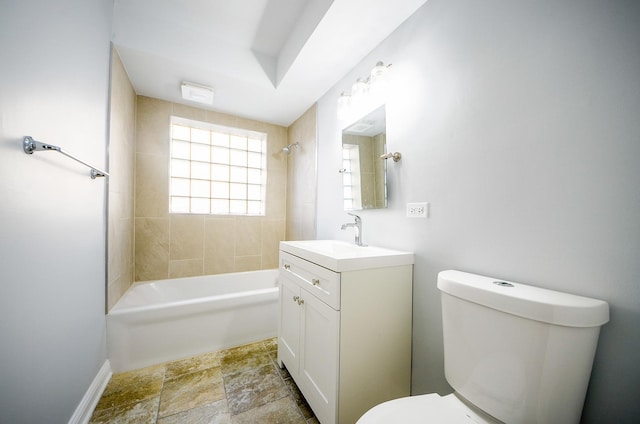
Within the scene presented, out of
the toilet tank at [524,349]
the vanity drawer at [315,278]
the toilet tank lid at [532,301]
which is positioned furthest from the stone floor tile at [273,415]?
the toilet tank lid at [532,301]

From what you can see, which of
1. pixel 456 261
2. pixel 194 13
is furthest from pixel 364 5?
pixel 456 261

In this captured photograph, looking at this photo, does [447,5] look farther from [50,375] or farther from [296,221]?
[50,375]

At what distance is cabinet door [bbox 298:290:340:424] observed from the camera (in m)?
1.02

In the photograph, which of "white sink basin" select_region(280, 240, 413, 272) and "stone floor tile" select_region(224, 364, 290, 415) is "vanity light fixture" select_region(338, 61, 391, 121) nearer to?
"white sink basin" select_region(280, 240, 413, 272)

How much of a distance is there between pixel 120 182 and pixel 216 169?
995mm

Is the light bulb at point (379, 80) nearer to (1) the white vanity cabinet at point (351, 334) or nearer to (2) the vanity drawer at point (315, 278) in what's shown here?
(1) the white vanity cabinet at point (351, 334)

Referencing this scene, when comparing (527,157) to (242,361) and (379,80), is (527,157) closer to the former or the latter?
(379,80)

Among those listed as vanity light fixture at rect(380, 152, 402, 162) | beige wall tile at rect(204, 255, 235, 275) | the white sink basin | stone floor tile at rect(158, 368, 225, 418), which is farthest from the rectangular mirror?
beige wall tile at rect(204, 255, 235, 275)

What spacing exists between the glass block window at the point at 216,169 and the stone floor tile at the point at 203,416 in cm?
180

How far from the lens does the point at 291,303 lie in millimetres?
1467

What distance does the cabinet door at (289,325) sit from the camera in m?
1.37

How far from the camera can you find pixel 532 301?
0.65m

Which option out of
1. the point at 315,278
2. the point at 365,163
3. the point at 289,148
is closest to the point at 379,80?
the point at 365,163

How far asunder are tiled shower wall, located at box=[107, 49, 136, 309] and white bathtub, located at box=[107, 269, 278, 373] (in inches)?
6.7
